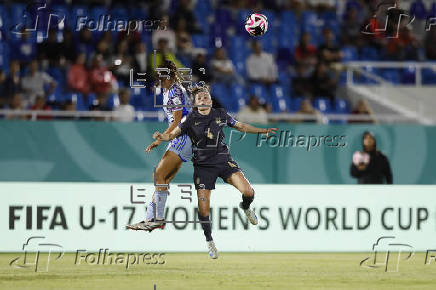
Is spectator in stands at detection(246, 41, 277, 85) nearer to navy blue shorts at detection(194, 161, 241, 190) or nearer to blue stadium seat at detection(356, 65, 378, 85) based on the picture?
blue stadium seat at detection(356, 65, 378, 85)

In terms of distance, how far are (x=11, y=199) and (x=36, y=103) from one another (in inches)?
86.2

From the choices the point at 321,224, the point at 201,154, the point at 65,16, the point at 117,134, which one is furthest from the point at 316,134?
the point at 65,16

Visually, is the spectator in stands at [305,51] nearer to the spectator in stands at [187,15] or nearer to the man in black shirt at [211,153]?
the spectator in stands at [187,15]

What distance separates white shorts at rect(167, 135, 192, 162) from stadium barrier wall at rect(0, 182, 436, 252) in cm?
327

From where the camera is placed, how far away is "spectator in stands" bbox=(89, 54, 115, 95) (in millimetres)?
18812

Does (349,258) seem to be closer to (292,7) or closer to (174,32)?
(174,32)

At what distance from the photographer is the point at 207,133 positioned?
494 inches

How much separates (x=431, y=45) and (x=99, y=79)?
9.61m

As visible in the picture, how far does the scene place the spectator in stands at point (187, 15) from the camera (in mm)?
21736

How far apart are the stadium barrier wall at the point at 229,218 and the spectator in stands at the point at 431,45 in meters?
6.93

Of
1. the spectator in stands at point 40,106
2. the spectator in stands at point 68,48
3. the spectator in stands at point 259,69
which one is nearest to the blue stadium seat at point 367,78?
the spectator in stands at point 259,69

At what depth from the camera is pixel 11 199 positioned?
1634 cm

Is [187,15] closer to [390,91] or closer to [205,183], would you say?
[390,91]

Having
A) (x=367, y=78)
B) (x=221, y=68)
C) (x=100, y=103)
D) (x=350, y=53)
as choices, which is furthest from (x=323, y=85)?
(x=100, y=103)
